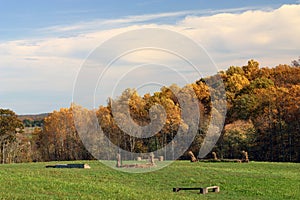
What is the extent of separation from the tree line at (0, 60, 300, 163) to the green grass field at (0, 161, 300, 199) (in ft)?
87.8

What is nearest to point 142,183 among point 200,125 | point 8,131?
point 200,125

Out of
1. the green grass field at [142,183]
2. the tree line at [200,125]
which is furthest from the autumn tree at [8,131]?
the green grass field at [142,183]

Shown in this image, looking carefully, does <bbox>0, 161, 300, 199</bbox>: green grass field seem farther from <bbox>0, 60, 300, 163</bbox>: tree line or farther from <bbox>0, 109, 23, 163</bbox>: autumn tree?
<bbox>0, 109, 23, 163</bbox>: autumn tree

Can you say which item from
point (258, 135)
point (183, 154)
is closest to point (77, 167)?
point (183, 154)

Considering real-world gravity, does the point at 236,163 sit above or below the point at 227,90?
below

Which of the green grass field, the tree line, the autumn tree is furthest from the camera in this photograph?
the autumn tree

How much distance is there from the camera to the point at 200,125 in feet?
239

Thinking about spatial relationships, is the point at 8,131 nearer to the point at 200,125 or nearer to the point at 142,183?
the point at 200,125

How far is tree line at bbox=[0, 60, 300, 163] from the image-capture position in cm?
7088

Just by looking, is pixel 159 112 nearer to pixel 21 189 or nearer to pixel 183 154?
pixel 183 154

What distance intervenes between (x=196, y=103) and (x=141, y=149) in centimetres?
1034

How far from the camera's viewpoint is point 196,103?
75438 millimetres

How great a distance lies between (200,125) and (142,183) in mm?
40608

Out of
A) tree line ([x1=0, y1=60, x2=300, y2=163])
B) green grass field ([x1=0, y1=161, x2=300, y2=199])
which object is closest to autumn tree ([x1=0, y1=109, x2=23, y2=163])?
tree line ([x1=0, y1=60, x2=300, y2=163])
